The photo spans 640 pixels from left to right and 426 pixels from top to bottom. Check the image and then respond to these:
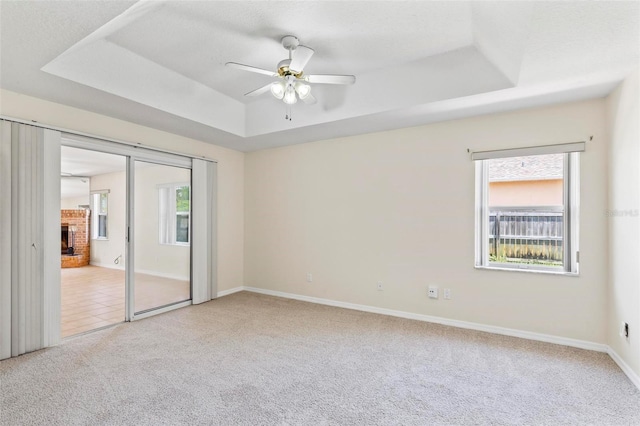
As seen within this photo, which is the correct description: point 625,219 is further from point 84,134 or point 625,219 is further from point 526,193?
point 84,134

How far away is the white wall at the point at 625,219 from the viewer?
2.37 metres

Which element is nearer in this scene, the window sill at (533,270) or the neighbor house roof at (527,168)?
the window sill at (533,270)

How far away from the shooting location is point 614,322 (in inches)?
109

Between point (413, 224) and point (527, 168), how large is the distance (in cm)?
134

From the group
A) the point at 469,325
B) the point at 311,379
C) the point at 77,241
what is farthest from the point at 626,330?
the point at 77,241

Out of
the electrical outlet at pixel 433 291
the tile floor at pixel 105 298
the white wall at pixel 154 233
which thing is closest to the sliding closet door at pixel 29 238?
the tile floor at pixel 105 298

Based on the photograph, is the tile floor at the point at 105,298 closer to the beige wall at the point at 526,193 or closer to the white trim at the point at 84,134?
the white trim at the point at 84,134

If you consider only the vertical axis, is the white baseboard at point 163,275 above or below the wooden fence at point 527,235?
below

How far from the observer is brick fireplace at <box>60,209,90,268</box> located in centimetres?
651

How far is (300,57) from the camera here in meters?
2.31

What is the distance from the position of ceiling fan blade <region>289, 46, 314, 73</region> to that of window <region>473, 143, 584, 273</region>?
2.21 m

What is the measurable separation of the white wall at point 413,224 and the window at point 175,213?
3.59 ft

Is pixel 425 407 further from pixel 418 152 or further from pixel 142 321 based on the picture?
pixel 142 321

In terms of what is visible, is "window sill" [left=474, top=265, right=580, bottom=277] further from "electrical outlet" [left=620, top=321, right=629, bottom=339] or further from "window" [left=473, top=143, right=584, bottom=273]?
"electrical outlet" [left=620, top=321, right=629, bottom=339]
